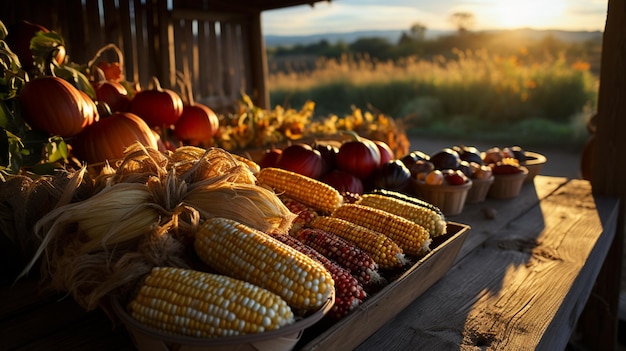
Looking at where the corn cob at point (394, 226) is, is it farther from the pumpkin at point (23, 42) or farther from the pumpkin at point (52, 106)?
the pumpkin at point (23, 42)

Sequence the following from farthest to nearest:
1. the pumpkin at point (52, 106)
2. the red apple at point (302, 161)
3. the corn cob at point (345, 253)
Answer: the red apple at point (302, 161) < the pumpkin at point (52, 106) < the corn cob at point (345, 253)

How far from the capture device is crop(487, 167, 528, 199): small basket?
224 centimetres

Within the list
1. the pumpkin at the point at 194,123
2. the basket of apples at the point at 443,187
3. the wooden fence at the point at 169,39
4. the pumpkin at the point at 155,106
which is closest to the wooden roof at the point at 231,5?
the wooden fence at the point at 169,39

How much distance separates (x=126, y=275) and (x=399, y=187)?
1294mm

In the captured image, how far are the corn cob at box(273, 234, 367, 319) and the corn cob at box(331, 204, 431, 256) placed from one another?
248 mm

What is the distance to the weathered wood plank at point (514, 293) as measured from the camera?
1089 millimetres

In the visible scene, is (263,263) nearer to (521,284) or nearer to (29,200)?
(29,200)

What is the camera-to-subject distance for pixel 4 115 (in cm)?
137

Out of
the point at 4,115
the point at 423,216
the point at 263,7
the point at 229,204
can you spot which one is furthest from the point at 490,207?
the point at 263,7

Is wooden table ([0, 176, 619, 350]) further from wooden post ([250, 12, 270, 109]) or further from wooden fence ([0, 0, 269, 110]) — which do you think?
wooden post ([250, 12, 270, 109])

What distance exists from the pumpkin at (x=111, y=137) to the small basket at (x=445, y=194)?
1056mm

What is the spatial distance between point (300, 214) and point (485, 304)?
55 centimetres

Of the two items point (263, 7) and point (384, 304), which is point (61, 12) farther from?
point (384, 304)

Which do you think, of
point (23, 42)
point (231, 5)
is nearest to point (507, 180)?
point (23, 42)
